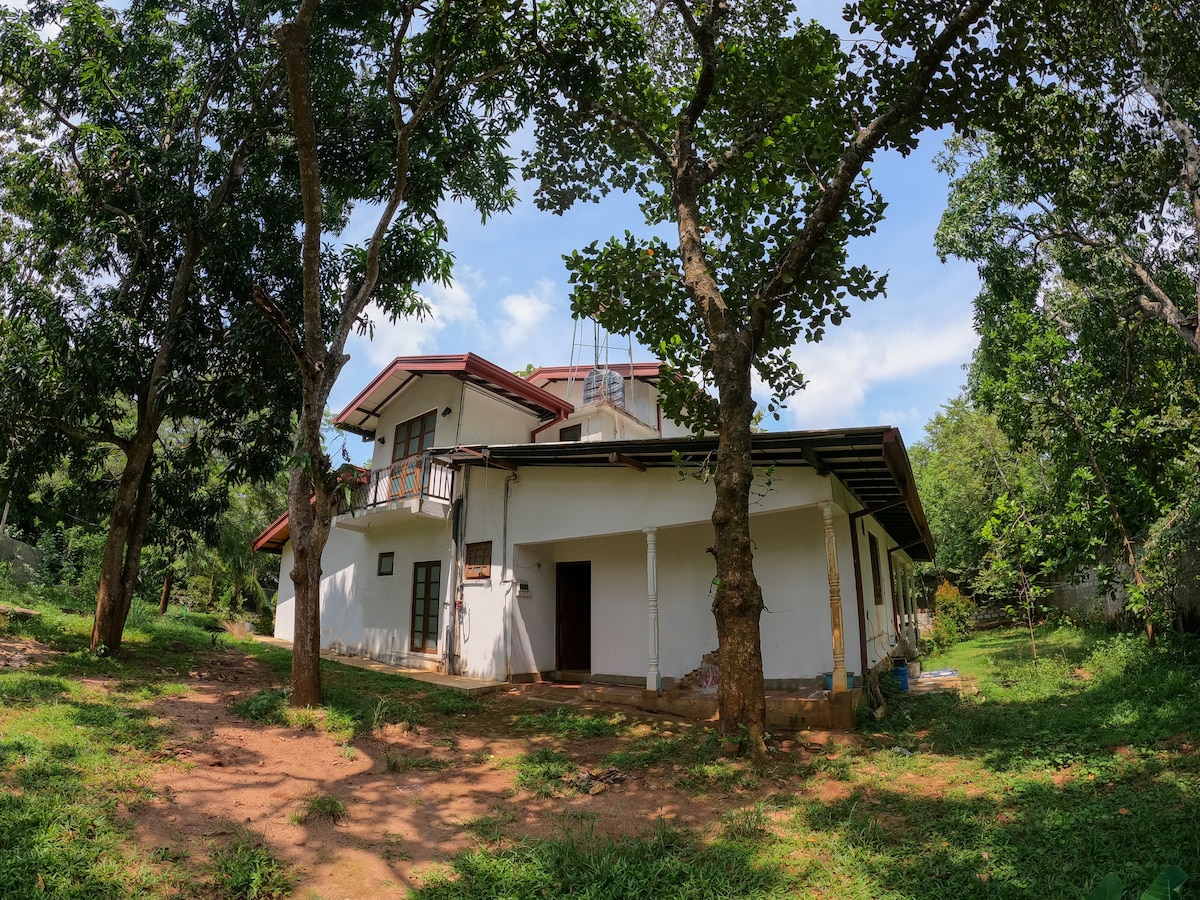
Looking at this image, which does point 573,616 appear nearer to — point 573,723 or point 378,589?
point 573,723

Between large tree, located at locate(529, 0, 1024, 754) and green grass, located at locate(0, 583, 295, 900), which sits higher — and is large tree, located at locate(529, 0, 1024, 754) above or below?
above

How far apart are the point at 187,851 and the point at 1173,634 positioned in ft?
42.0

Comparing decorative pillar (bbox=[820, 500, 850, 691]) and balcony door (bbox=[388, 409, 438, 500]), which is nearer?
decorative pillar (bbox=[820, 500, 850, 691])

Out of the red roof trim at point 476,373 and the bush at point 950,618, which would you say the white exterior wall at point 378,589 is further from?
the bush at point 950,618

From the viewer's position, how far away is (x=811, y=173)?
7.98 m

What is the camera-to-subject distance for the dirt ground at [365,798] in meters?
4.59

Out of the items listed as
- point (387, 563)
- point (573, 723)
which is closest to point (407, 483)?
point (387, 563)

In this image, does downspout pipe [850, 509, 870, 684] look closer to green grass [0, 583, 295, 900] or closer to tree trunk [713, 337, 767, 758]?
tree trunk [713, 337, 767, 758]

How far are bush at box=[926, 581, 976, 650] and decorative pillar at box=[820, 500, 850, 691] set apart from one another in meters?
13.9

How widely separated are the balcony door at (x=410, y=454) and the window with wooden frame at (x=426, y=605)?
5.44 ft

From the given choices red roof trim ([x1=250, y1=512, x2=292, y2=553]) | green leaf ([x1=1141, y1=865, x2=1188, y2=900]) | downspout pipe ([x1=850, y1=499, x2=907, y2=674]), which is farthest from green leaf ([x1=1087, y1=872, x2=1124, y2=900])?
red roof trim ([x1=250, y1=512, x2=292, y2=553])

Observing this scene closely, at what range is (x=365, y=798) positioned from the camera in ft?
18.9

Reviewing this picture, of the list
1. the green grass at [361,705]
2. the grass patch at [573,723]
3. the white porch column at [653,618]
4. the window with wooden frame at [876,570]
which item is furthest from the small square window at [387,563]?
the window with wooden frame at [876,570]

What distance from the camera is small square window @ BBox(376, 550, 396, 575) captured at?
50.6 ft
